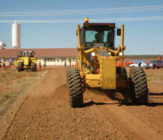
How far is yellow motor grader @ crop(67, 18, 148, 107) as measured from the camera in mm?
7738

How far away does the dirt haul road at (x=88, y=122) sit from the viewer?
5.09m

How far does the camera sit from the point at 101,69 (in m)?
7.82

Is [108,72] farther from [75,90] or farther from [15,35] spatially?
[15,35]

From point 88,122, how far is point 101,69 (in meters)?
2.23

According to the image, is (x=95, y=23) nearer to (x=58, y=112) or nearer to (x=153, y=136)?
(x=58, y=112)

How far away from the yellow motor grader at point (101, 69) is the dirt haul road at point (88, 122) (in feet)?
1.78

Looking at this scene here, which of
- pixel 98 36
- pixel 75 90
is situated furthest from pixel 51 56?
pixel 75 90

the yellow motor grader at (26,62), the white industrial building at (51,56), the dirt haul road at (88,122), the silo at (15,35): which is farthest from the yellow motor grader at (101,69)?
the silo at (15,35)

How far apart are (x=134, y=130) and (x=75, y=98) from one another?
9.51 feet

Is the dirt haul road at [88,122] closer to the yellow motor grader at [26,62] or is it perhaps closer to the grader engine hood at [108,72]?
the grader engine hood at [108,72]

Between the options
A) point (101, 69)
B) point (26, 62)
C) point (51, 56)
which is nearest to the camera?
point (101, 69)

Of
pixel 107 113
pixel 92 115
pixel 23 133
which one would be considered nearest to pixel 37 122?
pixel 23 133

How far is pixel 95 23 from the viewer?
373 inches

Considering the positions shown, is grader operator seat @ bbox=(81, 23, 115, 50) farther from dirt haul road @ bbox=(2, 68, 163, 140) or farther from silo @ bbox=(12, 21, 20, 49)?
silo @ bbox=(12, 21, 20, 49)
